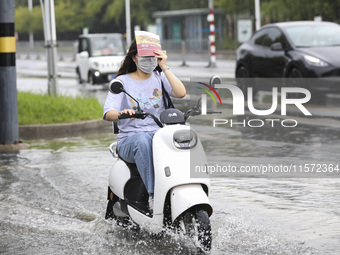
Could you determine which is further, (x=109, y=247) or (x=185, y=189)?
(x=109, y=247)

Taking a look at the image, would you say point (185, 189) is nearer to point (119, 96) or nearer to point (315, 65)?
point (119, 96)

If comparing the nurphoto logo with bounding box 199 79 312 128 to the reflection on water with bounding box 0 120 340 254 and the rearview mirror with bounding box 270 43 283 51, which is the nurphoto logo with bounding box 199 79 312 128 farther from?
the reflection on water with bounding box 0 120 340 254

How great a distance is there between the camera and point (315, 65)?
50.6 ft

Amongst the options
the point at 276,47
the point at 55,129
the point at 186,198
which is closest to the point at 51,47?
the point at 55,129

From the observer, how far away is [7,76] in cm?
1073

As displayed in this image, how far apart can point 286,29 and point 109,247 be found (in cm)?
1184

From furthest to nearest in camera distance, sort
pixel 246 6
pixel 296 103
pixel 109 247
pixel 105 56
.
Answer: pixel 246 6, pixel 105 56, pixel 296 103, pixel 109 247

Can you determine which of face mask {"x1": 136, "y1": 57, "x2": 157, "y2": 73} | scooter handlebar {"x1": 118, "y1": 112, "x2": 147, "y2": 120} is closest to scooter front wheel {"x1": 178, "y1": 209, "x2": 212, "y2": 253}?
scooter handlebar {"x1": 118, "y1": 112, "x2": 147, "y2": 120}

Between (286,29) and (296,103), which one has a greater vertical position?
(286,29)

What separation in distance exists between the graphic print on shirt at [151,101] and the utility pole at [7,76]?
5.03m

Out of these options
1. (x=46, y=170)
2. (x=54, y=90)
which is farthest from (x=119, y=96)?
(x=54, y=90)

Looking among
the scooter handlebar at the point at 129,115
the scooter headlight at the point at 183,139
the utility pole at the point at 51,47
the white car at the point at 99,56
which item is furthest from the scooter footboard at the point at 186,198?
the white car at the point at 99,56

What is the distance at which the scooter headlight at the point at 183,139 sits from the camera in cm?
539

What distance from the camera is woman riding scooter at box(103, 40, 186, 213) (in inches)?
228
